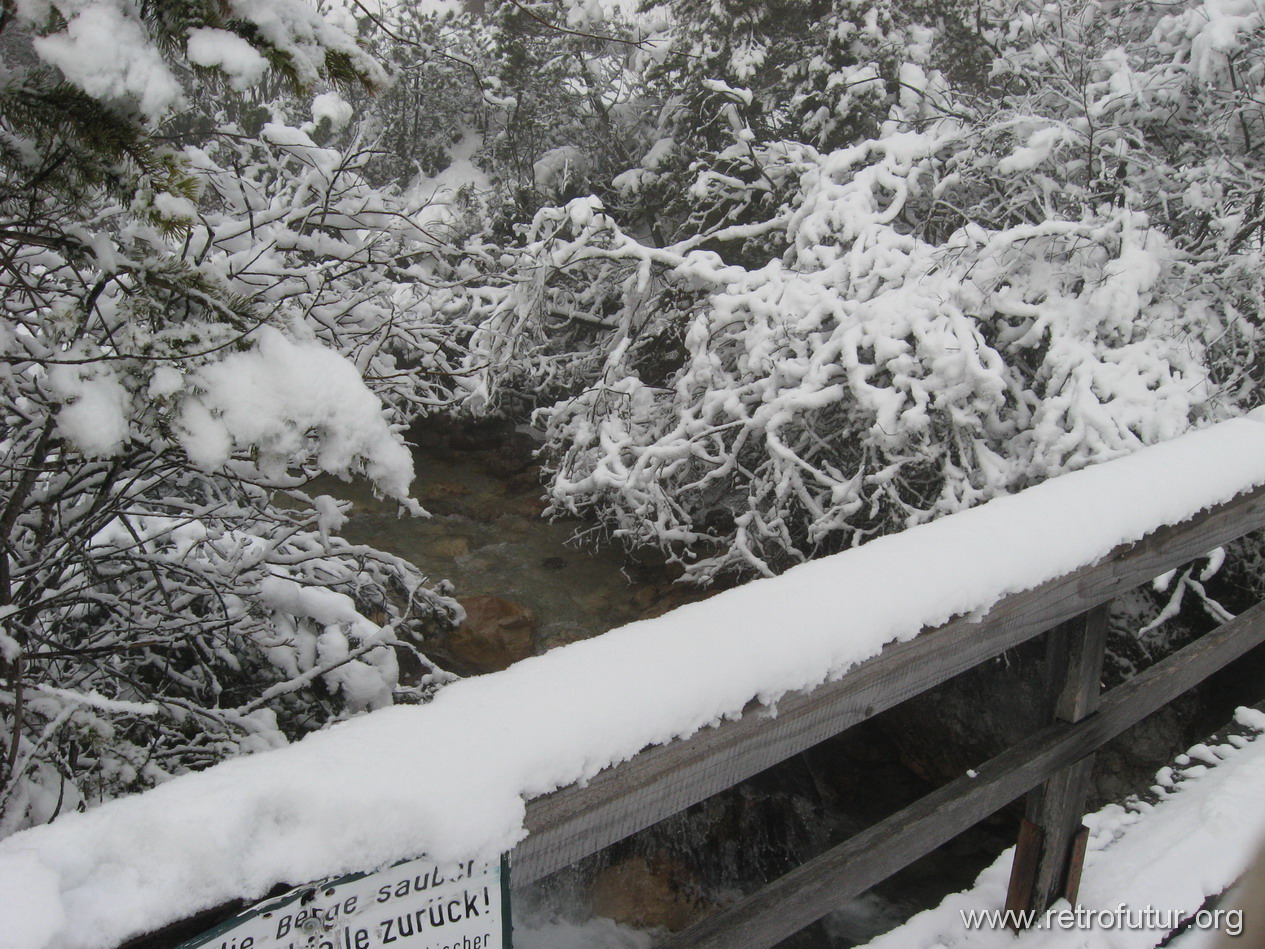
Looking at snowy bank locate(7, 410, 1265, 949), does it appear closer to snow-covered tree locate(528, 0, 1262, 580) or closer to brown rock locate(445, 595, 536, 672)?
snow-covered tree locate(528, 0, 1262, 580)

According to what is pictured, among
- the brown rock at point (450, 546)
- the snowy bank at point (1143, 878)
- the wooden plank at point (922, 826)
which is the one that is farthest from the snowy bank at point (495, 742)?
the brown rock at point (450, 546)

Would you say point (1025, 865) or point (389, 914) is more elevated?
point (1025, 865)

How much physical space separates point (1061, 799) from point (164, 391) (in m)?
2.01

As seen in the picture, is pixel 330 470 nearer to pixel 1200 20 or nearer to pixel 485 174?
pixel 1200 20

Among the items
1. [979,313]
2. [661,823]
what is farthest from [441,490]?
[979,313]

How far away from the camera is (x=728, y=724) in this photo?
1.08 meters

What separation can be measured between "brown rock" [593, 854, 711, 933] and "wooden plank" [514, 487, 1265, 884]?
3.75 meters

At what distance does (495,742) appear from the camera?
2.95 ft

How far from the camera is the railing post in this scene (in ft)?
5.70

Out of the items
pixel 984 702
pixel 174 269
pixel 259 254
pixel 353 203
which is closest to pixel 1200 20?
pixel 984 702

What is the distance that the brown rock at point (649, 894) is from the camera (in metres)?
4.59

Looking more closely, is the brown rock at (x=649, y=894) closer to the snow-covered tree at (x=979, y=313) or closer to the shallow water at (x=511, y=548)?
the shallow water at (x=511, y=548)

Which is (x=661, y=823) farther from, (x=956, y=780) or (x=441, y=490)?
(x=441, y=490)

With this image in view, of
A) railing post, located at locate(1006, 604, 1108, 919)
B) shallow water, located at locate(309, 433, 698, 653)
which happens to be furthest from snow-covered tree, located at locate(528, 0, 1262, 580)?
railing post, located at locate(1006, 604, 1108, 919)
